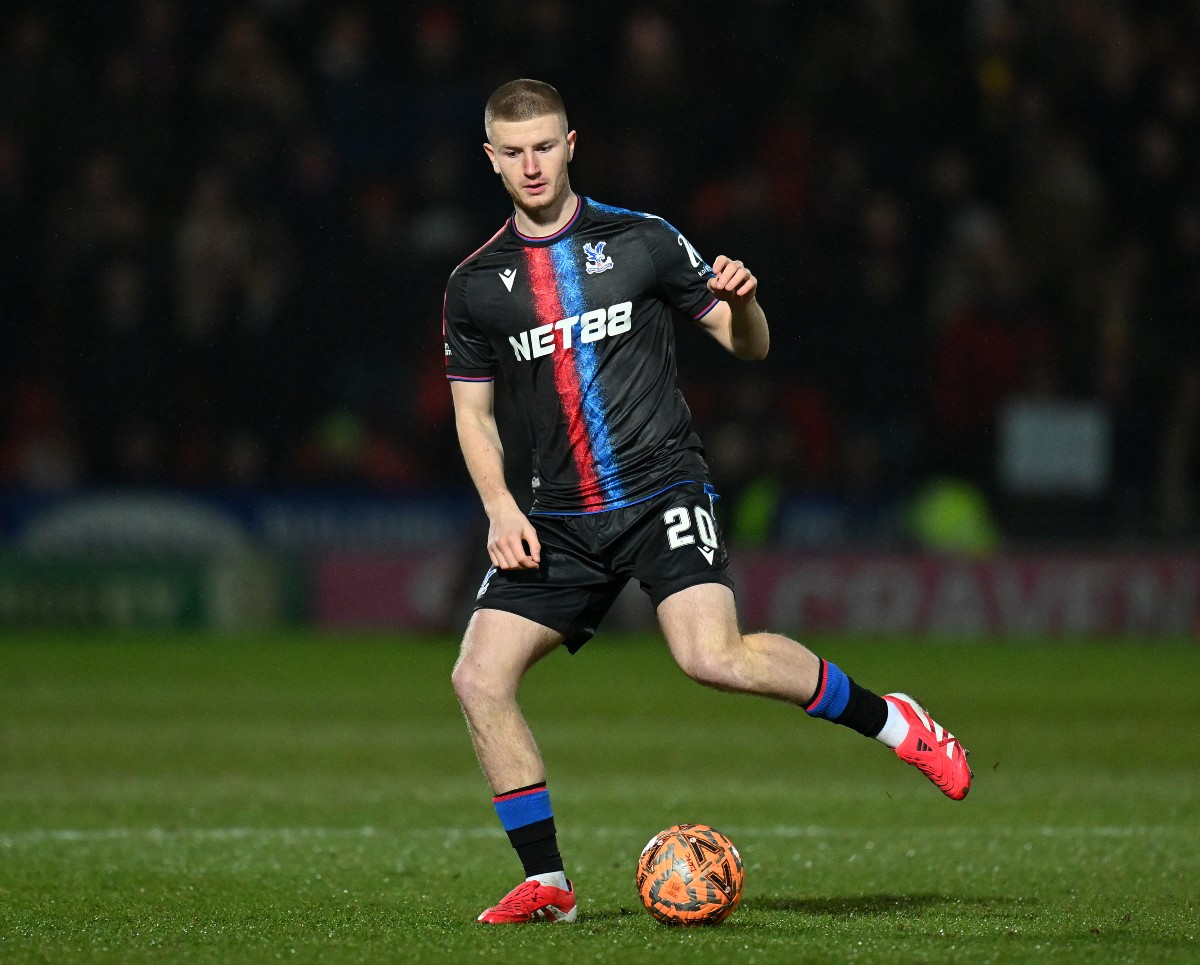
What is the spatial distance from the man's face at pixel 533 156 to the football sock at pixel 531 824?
1.57m

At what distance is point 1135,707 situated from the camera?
1093cm

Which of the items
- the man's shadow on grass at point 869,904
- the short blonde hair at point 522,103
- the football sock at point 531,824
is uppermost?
the short blonde hair at point 522,103

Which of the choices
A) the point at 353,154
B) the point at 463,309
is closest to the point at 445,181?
the point at 353,154

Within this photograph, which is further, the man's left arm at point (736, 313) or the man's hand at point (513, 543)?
the man's hand at point (513, 543)

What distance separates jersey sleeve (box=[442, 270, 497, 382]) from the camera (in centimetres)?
529

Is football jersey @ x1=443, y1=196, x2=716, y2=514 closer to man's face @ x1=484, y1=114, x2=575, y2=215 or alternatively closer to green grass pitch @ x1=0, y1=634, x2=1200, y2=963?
man's face @ x1=484, y1=114, x2=575, y2=215

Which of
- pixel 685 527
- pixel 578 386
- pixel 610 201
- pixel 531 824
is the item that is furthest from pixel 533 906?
pixel 610 201

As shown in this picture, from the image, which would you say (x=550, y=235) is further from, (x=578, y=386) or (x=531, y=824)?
(x=531, y=824)

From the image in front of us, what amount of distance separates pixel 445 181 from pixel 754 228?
2.57m

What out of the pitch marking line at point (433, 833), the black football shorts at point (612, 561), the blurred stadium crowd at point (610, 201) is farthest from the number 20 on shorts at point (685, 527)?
the blurred stadium crowd at point (610, 201)

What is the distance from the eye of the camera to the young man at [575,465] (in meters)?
5.08

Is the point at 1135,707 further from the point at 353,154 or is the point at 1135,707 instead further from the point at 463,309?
the point at 353,154

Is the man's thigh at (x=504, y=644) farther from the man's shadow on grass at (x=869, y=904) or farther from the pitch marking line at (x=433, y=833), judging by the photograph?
the pitch marking line at (x=433, y=833)

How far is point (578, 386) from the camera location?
5215mm
